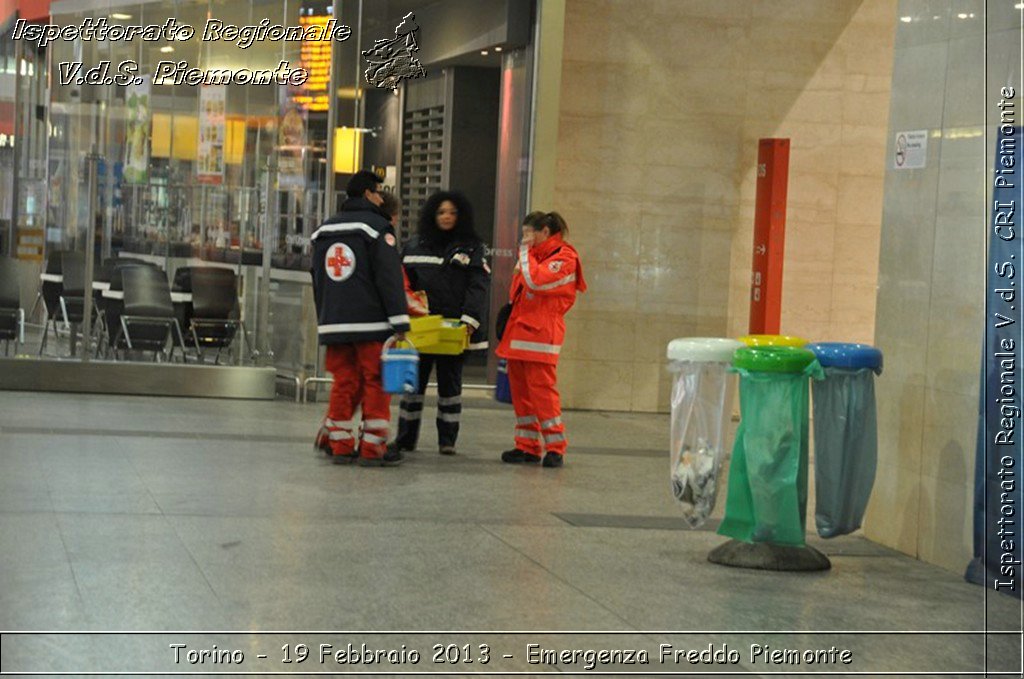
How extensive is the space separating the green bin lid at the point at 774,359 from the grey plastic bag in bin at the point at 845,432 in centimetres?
26

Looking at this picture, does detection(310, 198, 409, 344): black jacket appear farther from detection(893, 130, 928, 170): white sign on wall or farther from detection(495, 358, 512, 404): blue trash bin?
detection(495, 358, 512, 404): blue trash bin

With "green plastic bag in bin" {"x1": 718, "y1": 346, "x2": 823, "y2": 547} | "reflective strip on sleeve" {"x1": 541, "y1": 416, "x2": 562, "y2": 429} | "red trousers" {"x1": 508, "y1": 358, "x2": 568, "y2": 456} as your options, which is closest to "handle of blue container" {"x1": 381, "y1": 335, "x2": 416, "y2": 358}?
"red trousers" {"x1": 508, "y1": 358, "x2": 568, "y2": 456}

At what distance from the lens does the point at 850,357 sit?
23.4ft

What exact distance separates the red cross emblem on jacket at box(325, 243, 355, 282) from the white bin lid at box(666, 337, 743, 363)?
118 inches

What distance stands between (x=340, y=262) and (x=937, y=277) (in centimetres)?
376

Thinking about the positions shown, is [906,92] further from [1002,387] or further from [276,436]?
[276,436]

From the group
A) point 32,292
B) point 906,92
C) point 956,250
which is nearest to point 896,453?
point 956,250

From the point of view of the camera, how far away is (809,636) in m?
5.79

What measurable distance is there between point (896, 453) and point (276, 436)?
4.90 meters

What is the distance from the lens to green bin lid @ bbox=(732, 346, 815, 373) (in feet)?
22.6

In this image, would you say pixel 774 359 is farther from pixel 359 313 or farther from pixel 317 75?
pixel 317 75

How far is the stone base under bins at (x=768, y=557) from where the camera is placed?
7008mm

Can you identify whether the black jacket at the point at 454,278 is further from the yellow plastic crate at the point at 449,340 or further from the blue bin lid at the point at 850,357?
the blue bin lid at the point at 850,357

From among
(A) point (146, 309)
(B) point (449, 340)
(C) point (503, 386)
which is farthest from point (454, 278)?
(A) point (146, 309)
